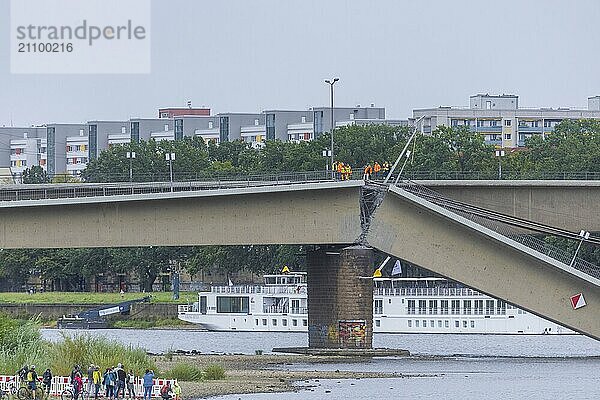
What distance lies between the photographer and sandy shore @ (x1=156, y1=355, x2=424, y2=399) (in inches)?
2660

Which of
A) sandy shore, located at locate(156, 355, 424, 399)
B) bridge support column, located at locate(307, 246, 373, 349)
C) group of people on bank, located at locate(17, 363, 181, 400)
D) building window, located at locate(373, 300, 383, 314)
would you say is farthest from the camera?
building window, located at locate(373, 300, 383, 314)

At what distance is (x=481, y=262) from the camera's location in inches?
3241

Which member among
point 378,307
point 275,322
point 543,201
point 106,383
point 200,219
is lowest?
point 275,322

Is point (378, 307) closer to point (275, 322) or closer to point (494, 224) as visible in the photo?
point (275, 322)

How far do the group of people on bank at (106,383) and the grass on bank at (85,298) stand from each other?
8719cm

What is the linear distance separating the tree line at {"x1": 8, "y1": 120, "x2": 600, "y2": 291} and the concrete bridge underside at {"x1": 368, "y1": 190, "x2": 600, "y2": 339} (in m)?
46.7

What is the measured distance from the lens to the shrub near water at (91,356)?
2525 inches

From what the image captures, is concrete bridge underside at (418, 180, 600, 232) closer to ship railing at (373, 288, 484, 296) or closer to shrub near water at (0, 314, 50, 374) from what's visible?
shrub near water at (0, 314, 50, 374)

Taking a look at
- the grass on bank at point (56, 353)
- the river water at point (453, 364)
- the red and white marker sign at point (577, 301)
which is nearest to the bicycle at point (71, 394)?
the grass on bank at point (56, 353)

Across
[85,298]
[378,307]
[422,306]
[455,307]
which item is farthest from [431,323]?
[85,298]

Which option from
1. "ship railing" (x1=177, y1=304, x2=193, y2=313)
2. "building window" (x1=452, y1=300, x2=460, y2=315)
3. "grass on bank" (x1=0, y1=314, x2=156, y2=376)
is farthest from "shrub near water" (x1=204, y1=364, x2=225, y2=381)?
"ship railing" (x1=177, y1=304, x2=193, y2=313)

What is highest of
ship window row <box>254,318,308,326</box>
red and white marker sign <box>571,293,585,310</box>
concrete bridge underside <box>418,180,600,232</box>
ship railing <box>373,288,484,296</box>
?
concrete bridge underside <box>418,180,600,232</box>

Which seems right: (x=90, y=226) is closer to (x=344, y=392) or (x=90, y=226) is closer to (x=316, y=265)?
(x=316, y=265)

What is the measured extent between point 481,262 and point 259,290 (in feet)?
163
